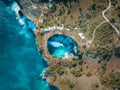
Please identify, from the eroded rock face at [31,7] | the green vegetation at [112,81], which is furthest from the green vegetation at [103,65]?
the eroded rock face at [31,7]

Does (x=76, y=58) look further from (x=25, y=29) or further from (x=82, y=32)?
(x=25, y=29)

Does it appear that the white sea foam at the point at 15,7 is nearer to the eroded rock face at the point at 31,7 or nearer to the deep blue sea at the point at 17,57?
the deep blue sea at the point at 17,57

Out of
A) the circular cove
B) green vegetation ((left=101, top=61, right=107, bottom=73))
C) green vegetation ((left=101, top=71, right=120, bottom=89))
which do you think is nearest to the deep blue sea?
the circular cove

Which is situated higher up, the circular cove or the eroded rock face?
the eroded rock face

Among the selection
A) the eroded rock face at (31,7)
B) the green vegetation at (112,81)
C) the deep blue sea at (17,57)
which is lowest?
the green vegetation at (112,81)

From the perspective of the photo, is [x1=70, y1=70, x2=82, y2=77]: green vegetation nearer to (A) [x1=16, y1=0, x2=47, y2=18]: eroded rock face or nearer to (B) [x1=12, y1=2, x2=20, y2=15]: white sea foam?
(A) [x1=16, y1=0, x2=47, y2=18]: eroded rock face
